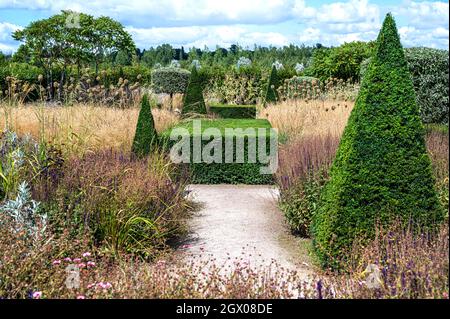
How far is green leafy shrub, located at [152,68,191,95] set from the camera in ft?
66.2

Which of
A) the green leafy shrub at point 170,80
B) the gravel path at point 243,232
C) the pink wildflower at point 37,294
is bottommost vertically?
the gravel path at point 243,232

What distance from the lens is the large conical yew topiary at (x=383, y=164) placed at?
489 centimetres

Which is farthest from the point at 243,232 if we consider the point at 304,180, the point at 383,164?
the point at 383,164

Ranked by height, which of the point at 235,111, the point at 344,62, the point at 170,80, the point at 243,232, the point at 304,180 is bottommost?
the point at 243,232

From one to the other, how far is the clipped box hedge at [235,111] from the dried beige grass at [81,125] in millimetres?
5755

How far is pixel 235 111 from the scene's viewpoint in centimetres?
1769

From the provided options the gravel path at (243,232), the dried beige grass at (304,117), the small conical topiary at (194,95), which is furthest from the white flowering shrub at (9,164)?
the small conical topiary at (194,95)

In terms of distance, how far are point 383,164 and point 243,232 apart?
7.21ft

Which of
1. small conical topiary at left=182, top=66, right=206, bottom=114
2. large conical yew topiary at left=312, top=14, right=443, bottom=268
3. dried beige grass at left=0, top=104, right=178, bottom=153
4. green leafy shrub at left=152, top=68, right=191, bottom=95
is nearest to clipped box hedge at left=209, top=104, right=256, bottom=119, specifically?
small conical topiary at left=182, top=66, right=206, bottom=114

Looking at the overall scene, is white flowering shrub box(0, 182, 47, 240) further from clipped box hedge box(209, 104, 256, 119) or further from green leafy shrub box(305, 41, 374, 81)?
green leafy shrub box(305, 41, 374, 81)

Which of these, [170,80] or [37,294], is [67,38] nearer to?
[170,80]

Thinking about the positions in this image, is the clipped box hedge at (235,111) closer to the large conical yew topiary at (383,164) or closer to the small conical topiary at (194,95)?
the small conical topiary at (194,95)
